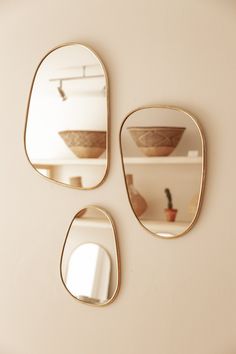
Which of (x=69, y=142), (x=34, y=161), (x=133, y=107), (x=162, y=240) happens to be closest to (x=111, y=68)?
(x=133, y=107)

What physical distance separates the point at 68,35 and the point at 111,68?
19cm

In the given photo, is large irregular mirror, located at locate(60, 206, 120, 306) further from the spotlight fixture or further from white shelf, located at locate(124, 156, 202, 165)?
the spotlight fixture

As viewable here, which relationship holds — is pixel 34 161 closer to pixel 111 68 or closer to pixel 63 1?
pixel 111 68

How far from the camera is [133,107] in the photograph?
131 centimetres

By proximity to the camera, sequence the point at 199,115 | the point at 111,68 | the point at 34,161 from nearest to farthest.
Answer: the point at 199,115, the point at 111,68, the point at 34,161

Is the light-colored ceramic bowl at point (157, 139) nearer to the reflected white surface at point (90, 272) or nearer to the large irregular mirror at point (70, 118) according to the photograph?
the large irregular mirror at point (70, 118)

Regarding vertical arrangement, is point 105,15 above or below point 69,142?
above

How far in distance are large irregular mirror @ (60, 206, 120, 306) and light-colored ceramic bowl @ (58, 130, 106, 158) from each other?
0.54ft

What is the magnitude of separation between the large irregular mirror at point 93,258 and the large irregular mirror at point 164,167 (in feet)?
0.40

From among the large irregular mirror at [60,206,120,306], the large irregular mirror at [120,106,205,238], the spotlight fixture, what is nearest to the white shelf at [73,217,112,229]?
the large irregular mirror at [60,206,120,306]

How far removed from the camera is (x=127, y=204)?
1.33 meters

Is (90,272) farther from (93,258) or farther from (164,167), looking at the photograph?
(164,167)

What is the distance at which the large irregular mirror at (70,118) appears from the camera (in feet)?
4.41

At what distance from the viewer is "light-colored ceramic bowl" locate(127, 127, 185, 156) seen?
1.24 metres
